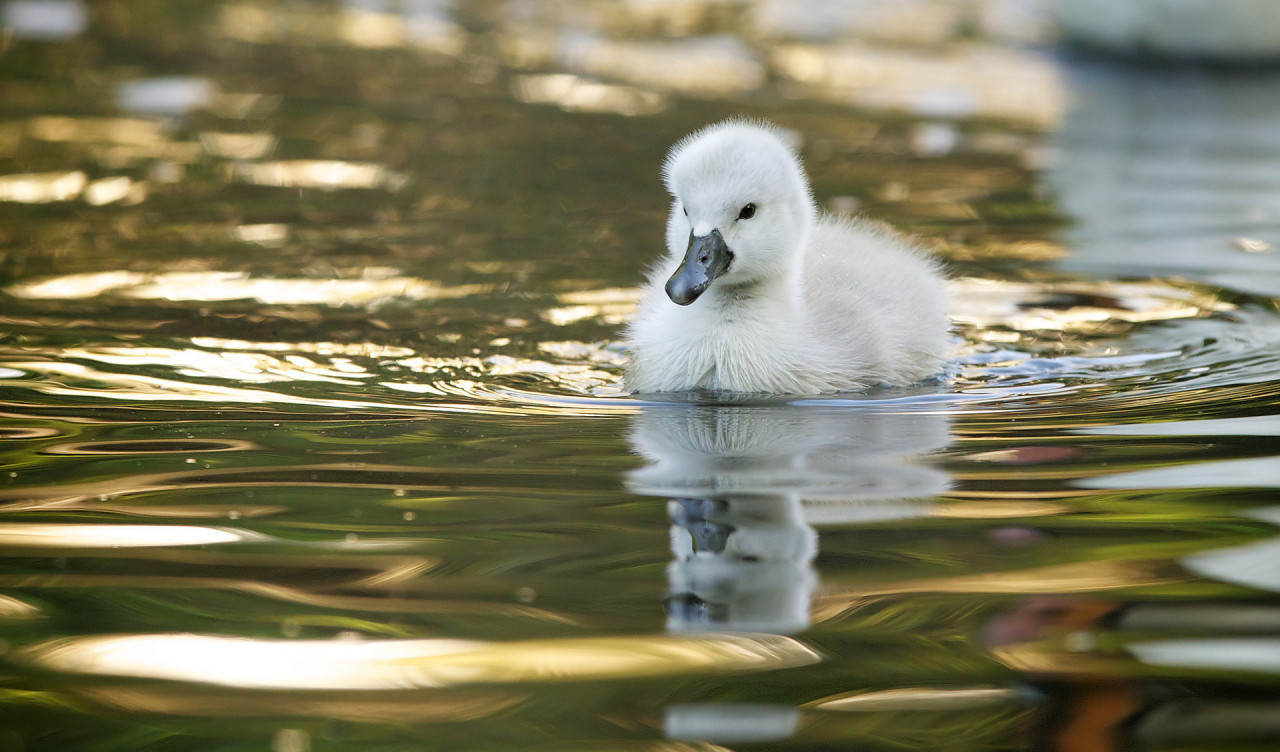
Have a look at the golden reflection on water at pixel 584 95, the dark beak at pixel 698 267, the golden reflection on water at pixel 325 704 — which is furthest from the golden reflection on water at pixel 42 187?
the golden reflection on water at pixel 325 704

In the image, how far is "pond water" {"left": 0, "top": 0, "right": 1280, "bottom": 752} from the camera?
247cm

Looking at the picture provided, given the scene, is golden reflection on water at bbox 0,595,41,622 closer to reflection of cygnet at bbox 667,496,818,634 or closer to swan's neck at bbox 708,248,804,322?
reflection of cygnet at bbox 667,496,818,634

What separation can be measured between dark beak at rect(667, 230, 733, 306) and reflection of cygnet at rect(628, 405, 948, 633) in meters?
0.33

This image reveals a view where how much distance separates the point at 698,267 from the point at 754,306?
0.41 metres

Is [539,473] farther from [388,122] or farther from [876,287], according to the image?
[388,122]

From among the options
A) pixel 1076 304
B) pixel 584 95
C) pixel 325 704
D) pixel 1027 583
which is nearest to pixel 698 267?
pixel 1027 583

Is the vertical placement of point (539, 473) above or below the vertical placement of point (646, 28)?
below

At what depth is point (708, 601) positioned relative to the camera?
2.79m

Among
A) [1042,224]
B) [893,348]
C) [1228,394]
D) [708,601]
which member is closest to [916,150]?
[1042,224]

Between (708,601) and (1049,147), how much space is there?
6235mm

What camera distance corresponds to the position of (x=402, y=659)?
102 inches

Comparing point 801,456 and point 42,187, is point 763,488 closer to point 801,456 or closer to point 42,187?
point 801,456

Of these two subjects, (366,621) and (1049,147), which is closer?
(366,621)

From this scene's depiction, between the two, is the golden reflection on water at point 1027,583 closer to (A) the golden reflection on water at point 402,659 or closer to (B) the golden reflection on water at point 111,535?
(A) the golden reflection on water at point 402,659
